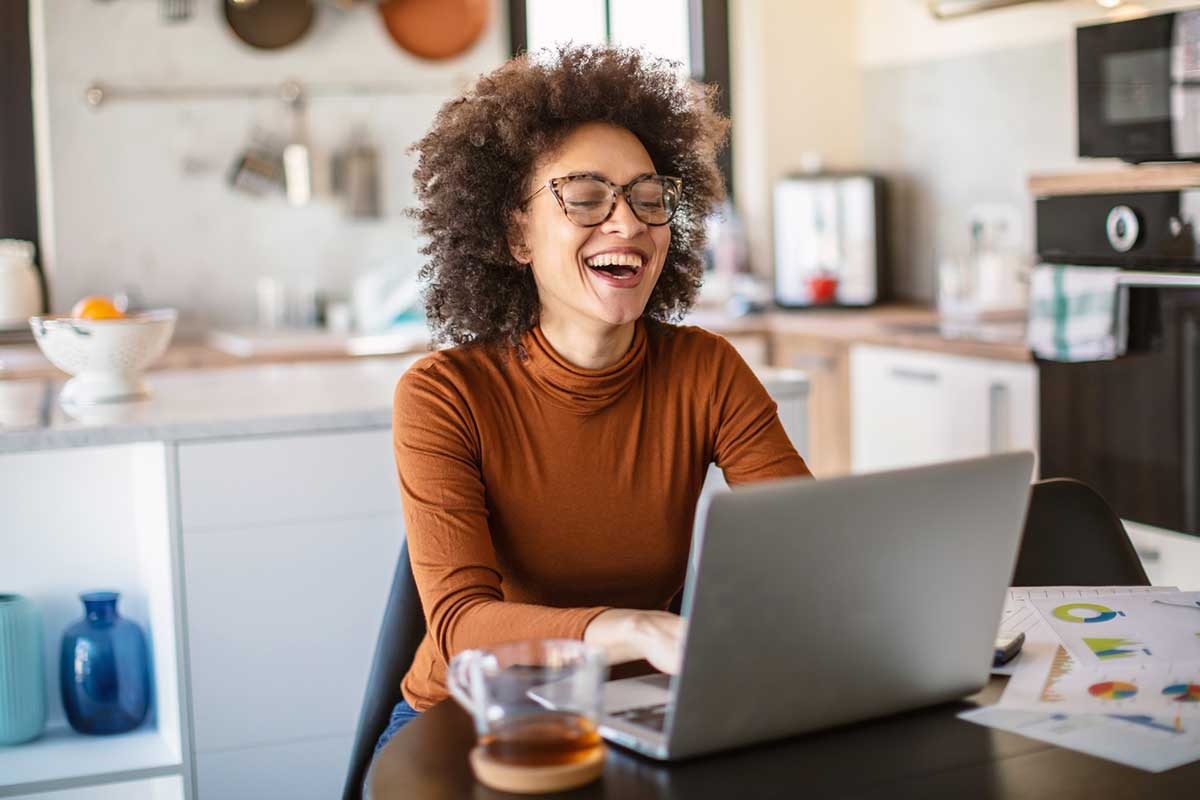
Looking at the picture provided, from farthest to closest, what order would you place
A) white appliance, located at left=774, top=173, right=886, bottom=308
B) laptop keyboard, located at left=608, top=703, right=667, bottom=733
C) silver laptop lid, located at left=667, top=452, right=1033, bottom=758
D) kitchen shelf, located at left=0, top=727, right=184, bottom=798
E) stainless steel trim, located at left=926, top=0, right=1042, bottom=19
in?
white appliance, located at left=774, top=173, right=886, bottom=308, stainless steel trim, located at left=926, top=0, right=1042, bottom=19, kitchen shelf, located at left=0, top=727, right=184, bottom=798, laptop keyboard, located at left=608, top=703, right=667, bottom=733, silver laptop lid, located at left=667, top=452, right=1033, bottom=758

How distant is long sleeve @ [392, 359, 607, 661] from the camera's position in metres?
1.38

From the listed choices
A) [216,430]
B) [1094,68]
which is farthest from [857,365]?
[216,430]

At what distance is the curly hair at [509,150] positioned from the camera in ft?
5.59

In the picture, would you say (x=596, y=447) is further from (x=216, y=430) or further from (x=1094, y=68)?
(x=1094, y=68)

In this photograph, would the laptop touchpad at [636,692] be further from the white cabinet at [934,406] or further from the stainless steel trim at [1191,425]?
the white cabinet at [934,406]

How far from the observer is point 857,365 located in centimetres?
381

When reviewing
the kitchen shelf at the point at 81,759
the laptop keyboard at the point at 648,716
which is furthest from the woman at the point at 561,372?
the kitchen shelf at the point at 81,759

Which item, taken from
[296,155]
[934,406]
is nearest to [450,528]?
[934,406]

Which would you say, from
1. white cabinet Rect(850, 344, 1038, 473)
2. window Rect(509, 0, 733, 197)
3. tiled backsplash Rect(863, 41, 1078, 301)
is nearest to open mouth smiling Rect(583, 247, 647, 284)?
white cabinet Rect(850, 344, 1038, 473)

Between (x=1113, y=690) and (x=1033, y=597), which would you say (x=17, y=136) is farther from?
(x=1113, y=690)

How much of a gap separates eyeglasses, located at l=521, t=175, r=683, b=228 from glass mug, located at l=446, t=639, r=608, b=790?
68cm

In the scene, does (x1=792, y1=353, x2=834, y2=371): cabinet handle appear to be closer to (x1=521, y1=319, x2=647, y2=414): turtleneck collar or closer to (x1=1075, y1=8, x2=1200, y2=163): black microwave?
(x1=1075, y1=8, x2=1200, y2=163): black microwave

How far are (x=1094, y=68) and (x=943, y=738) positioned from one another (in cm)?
216

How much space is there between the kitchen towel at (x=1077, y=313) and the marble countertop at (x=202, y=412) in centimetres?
137
